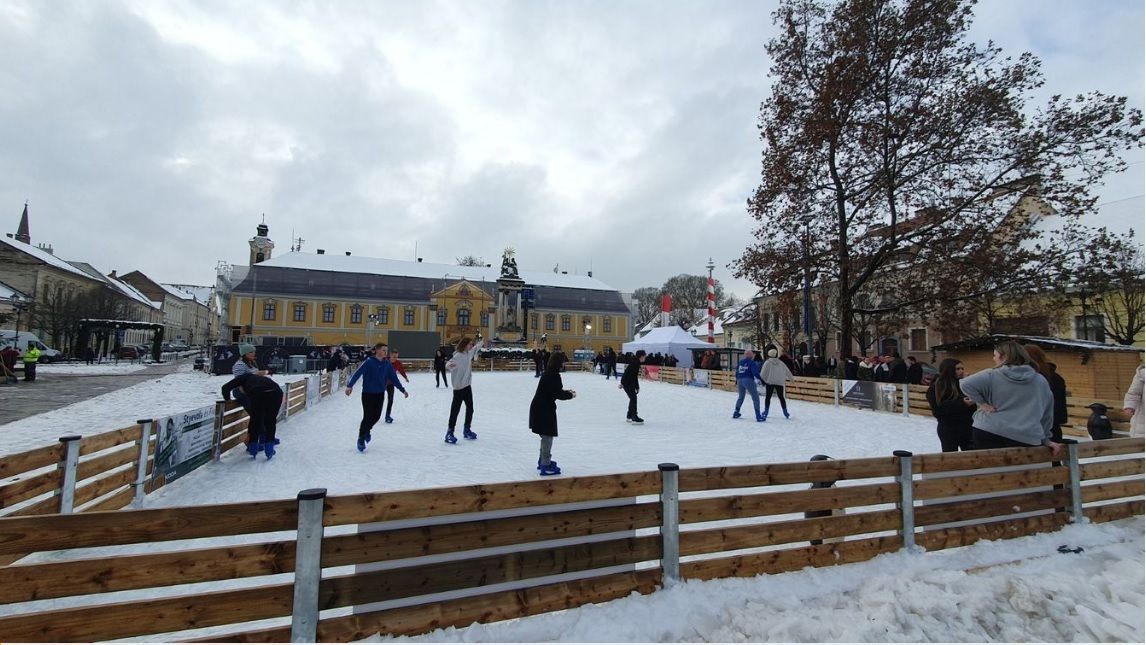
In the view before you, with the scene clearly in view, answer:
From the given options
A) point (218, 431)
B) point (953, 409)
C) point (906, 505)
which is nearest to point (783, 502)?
point (906, 505)

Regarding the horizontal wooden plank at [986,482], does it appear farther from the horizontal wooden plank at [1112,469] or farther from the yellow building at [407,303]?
the yellow building at [407,303]

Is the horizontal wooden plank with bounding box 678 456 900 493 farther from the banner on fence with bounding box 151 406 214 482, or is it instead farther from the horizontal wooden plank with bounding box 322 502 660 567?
the banner on fence with bounding box 151 406 214 482

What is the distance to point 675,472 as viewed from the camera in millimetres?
3303

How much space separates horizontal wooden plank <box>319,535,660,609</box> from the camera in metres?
2.63

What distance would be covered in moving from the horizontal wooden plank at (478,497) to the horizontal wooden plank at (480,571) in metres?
0.29

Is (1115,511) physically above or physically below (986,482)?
below

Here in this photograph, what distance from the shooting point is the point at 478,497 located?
287cm

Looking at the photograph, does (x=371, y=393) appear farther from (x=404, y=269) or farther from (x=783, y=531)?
(x=404, y=269)

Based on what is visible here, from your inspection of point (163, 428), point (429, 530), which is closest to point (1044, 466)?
point (429, 530)

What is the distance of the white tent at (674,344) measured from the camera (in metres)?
31.5

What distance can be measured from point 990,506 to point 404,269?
60959 millimetres

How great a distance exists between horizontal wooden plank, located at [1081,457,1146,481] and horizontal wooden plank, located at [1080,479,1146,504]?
0.09 meters

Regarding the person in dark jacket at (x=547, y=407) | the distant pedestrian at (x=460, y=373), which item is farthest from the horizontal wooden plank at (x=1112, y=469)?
the distant pedestrian at (x=460, y=373)

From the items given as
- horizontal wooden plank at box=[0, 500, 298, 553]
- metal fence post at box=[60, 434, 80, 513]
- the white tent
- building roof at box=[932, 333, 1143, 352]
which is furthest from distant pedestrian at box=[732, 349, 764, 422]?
the white tent
